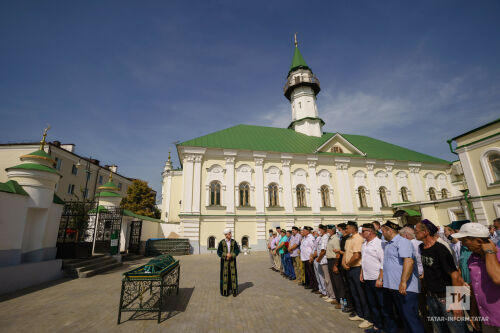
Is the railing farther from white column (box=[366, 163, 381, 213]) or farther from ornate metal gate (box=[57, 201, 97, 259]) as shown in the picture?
ornate metal gate (box=[57, 201, 97, 259])

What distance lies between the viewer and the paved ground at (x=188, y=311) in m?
4.45

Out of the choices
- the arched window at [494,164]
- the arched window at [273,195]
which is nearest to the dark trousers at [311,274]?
the arched window at [273,195]

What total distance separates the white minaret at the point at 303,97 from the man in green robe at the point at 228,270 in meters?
22.4

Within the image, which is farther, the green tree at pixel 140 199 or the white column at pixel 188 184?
the green tree at pixel 140 199

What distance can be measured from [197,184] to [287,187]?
8342 millimetres

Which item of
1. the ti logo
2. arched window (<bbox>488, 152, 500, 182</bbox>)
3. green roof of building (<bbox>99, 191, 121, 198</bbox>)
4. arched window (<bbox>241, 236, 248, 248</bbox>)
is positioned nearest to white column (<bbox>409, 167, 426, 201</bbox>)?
arched window (<bbox>488, 152, 500, 182</bbox>)

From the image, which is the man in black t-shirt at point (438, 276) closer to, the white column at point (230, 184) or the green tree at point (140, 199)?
the white column at point (230, 184)

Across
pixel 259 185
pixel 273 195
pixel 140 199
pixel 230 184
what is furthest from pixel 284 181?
pixel 140 199

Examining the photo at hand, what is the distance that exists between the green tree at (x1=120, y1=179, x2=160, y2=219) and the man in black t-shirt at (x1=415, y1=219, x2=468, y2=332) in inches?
1383

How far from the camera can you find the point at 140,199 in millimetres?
33656

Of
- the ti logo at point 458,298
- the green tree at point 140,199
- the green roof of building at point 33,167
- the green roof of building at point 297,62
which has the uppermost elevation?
the green roof of building at point 297,62

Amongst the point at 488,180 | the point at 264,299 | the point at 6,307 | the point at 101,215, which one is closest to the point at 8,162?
the point at 101,215

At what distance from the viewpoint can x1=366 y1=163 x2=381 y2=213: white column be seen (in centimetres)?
2211

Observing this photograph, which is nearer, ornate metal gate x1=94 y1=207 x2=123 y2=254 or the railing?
ornate metal gate x1=94 y1=207 x2=123 y2=254
